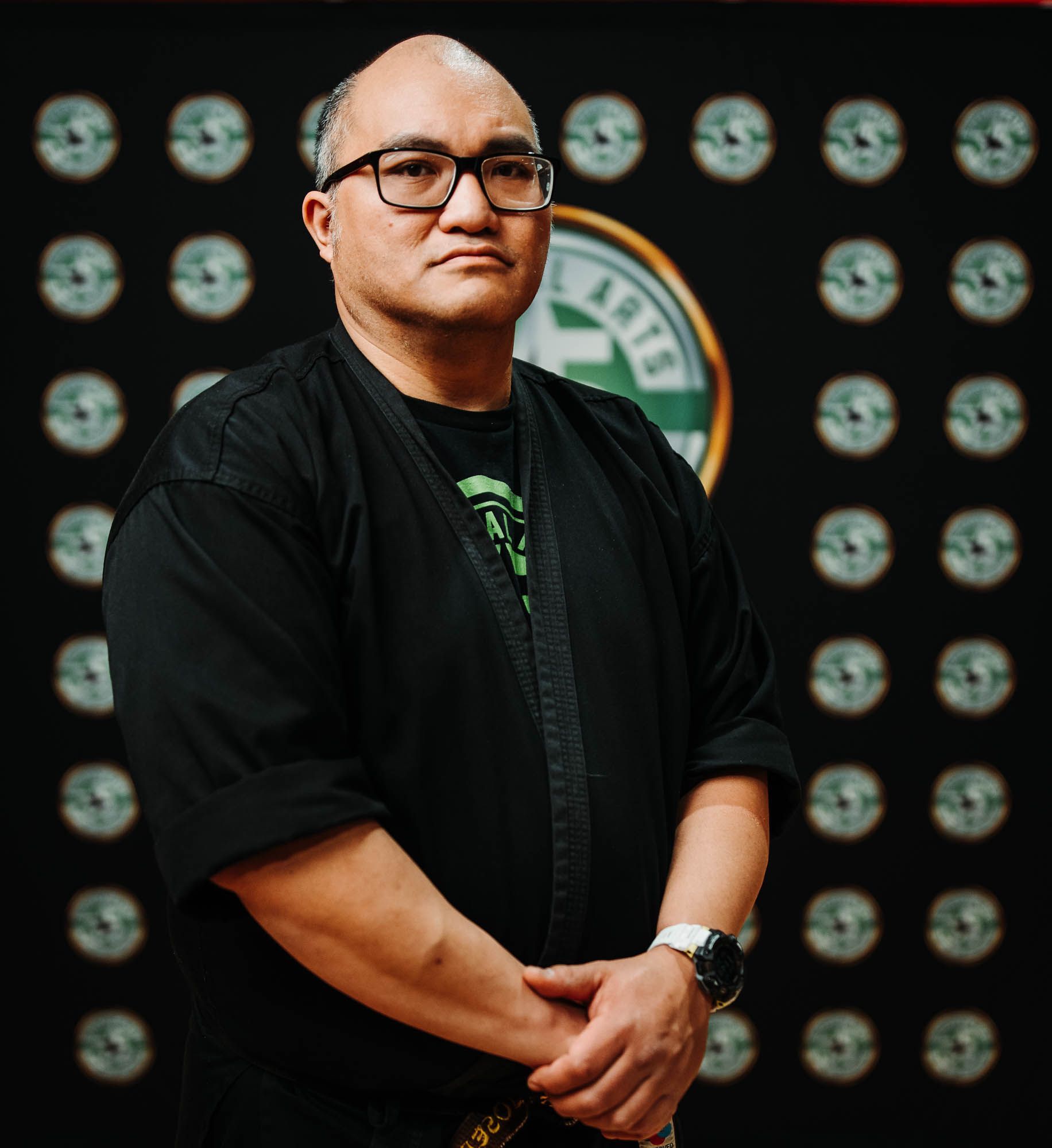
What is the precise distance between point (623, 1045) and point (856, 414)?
1.53m

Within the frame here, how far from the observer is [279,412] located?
112 cm

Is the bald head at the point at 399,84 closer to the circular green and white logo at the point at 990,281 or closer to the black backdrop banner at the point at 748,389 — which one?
the black backdrop banner at the point at 748,389

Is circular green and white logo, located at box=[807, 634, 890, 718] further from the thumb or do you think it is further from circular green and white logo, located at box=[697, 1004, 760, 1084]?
the thumb

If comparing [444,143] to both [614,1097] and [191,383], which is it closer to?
[614,1097]

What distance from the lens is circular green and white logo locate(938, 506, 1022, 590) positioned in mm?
2311

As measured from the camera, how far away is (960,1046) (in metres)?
2.39

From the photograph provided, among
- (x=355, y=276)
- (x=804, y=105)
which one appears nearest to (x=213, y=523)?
(x=355, y=276)

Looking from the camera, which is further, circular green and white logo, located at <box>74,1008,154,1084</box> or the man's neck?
circular green and white logo, located at <box>74,1008,154,1084</box>

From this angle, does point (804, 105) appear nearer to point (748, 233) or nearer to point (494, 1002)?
point (748, 233)

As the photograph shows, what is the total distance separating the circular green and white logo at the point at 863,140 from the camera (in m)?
2.23

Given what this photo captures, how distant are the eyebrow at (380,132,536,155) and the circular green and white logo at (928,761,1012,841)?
5.35 ft

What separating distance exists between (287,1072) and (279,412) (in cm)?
62

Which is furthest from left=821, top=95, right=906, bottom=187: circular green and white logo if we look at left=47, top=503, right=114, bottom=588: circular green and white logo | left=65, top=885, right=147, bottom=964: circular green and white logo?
left=65, top=885, right=147, bottom=964: circular green and white logo

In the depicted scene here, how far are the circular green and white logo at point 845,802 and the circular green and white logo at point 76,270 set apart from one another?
1.64m
